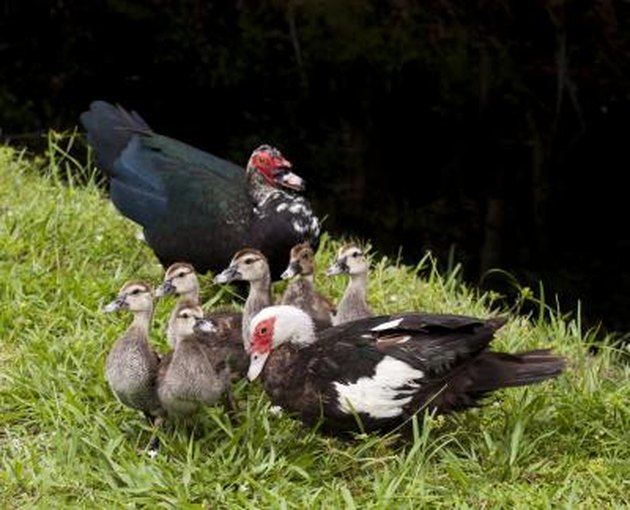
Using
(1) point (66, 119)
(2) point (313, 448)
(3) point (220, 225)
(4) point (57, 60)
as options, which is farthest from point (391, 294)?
(4) point (57, 60)

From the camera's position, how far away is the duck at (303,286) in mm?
5090

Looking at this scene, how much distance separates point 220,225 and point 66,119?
660 centimetres

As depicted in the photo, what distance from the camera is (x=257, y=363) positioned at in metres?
4.46

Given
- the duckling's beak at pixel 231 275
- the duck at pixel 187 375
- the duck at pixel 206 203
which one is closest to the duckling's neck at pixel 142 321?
the duck at pixel 187 375


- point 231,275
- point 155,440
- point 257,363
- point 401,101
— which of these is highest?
point 231,275

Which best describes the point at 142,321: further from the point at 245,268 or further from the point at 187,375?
the point at 245,268

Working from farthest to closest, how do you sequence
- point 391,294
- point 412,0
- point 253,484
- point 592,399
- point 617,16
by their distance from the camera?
point 412,0
point 617,16
point 391,294
point 592,399
point 253,484

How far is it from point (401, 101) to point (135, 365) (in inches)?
354

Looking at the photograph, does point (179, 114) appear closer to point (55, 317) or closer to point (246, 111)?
point (246, 111)

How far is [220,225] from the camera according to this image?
221 inches

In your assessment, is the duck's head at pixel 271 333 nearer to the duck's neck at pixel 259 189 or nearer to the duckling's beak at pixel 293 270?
the duckling's beak at pixel 293 270

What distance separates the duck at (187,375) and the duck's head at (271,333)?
A: 155 mm

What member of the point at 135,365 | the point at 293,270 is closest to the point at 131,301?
the point at 135,365

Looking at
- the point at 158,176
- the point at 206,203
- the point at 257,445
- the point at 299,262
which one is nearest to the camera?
the point at 257,445
